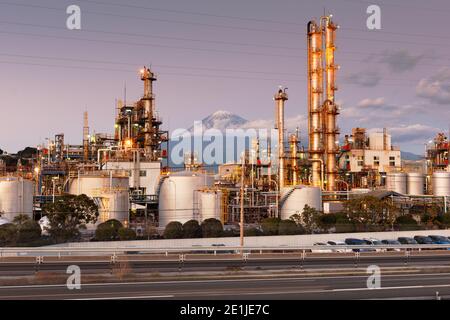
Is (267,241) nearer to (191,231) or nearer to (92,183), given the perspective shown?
(191,231)

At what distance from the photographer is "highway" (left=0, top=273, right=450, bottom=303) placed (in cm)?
1797

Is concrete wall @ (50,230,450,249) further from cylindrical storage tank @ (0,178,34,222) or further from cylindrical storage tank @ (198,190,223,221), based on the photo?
cylindrical storage tank @ (0,178,34,222)

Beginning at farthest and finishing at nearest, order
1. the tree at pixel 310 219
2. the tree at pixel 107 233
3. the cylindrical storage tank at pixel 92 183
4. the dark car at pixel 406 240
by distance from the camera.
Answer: the cylindrical storage tank at pixel 92 183, the tree at pixel 310 219, the dark car at pixel 406 240, the tree at pixel 107 233

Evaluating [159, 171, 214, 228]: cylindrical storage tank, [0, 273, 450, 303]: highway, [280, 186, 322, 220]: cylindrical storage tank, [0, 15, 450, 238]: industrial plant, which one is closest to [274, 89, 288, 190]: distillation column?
Answer: [0, 15, 450, 238]: industrial plant

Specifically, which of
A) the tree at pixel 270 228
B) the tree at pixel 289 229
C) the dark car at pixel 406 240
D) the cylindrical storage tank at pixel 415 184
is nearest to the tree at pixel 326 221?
Answer: the tree at pixel 289 229

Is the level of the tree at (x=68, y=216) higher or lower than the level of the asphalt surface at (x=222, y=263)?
higher

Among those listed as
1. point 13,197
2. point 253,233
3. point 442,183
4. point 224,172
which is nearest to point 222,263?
point 253,233

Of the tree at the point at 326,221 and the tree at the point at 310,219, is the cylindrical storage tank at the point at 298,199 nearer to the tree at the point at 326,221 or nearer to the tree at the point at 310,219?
the tree at the point at 310,219

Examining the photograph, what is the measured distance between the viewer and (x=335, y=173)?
71625 mm

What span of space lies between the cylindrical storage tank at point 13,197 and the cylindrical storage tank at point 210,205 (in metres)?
18.7

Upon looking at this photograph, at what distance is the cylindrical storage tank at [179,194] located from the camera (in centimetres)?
5950

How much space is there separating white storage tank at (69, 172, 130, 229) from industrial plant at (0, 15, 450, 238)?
11 cm

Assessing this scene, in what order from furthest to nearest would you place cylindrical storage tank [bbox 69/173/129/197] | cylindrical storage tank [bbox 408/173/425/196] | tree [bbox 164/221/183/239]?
cylindrical storage tank [bbox 408/173/425/196], cylindrical storage tank [bbox 69/173/129/197], tree [bbox 164/221/183/239]
